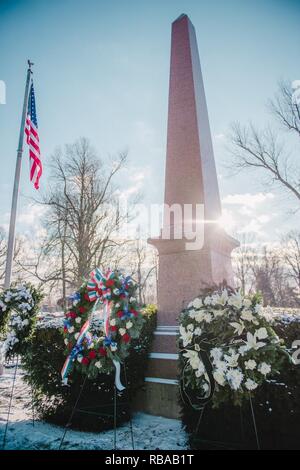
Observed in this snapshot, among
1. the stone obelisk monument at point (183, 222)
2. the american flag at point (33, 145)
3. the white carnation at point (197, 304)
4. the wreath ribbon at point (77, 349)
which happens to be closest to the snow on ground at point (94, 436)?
the stone obelisk monument at point (183, 222)

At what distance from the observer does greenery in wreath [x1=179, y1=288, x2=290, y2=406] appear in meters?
2.85

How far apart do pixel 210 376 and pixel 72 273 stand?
1534 centimetres

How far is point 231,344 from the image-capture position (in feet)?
9.74

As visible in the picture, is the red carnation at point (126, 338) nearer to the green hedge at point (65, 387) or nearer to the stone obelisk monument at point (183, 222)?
the green hedge at point (65, 387)

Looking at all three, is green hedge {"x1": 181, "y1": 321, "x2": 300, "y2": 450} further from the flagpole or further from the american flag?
the american flag

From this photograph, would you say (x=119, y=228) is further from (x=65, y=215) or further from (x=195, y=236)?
(x=195, y=236)

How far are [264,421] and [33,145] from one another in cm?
782

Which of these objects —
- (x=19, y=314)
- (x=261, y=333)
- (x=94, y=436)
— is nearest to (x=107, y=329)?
(x=94, y=436)

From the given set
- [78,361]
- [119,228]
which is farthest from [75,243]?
[78,361]

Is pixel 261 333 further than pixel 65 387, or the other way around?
pixel 65 387

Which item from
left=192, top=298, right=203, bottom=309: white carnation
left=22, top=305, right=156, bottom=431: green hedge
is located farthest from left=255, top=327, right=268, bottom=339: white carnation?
left=22, top=305, right=156, bottom=431: green hedge

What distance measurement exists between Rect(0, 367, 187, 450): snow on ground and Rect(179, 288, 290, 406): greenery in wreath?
134cm

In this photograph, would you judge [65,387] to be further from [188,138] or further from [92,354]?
Answer: [188,138]

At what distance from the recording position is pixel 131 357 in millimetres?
4840
